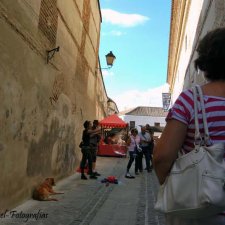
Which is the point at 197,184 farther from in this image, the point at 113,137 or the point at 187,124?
the point at 113,137

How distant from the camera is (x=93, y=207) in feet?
23.8

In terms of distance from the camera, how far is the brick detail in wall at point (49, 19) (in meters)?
7.93

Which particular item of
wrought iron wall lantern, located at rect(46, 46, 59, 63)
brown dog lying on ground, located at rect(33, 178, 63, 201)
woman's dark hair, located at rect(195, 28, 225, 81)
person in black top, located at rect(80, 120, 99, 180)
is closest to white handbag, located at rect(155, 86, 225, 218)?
woman's dark hair, located at rect(195, 28, 225, 81)

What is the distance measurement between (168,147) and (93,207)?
565 centimetres

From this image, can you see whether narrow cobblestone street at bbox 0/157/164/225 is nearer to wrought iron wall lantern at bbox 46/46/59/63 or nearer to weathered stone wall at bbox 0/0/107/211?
weathered stone wall at bbox 0/0/107/211

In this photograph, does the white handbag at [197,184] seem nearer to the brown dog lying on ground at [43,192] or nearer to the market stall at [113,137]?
the brown dog lying on ground at [43,192]

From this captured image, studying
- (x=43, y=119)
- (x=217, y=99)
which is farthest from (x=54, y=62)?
A: (x=217, y=99)

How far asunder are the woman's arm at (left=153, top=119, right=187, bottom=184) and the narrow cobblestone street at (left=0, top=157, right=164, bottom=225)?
14.3 ft

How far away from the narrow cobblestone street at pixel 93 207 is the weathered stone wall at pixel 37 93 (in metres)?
0.38

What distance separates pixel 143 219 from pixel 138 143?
281 inches

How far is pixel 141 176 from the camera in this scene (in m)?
12.9

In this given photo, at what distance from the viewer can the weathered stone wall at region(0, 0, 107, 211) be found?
19.9 ft

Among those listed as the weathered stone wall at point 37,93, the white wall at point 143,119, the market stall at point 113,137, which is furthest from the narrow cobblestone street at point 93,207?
the white wall at point 143,119

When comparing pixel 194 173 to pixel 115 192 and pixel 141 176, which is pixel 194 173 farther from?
pixel 141 176
